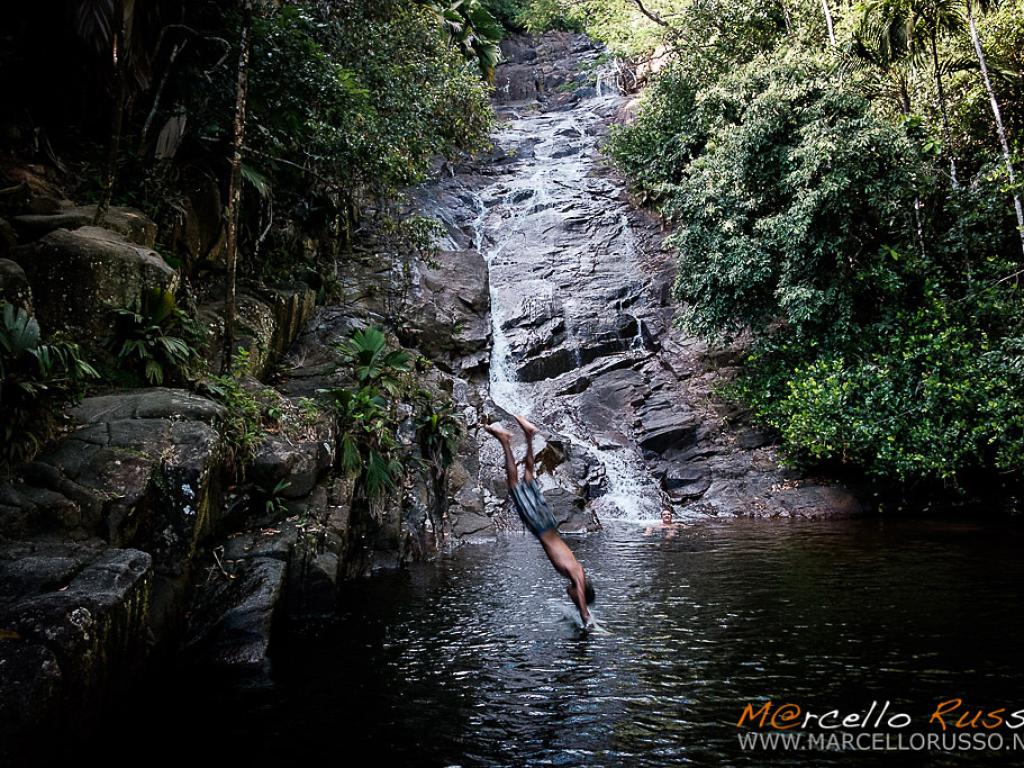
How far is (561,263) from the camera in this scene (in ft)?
77.5

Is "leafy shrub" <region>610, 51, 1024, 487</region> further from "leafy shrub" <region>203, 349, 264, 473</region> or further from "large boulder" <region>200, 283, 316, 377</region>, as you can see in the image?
"leafy shrub" <region>203, 349, 264, 473</region>

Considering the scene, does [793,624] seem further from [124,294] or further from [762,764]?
[124,294]

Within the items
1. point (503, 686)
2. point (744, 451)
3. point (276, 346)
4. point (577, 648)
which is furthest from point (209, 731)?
point (744, 451)

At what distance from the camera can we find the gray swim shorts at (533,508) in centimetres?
719

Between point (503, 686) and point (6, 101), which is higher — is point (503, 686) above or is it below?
below

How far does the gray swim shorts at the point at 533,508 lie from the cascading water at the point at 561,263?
8866 mm

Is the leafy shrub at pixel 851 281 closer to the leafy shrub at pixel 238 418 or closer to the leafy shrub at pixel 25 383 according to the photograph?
the leafy shrub at pixel 238 418

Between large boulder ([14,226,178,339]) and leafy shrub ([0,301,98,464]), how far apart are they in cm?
178

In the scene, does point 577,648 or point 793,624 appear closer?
point 577,648

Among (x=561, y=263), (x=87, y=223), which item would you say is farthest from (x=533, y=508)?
(x=561, y=263)

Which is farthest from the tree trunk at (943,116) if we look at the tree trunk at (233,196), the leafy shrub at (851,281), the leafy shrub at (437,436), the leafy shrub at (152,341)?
the leafy shrub at (152,341)

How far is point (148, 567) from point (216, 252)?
895 cm

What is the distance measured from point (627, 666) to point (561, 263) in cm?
1917

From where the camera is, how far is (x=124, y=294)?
8.28 m
